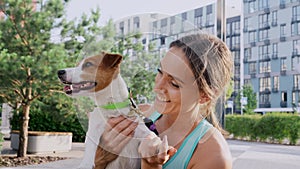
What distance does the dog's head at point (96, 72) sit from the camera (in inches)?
19.0

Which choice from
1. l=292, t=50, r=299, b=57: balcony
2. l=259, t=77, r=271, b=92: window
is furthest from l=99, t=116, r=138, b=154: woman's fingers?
l=259, t=77, r=271, b=92: window

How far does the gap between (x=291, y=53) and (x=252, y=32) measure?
3221 mm

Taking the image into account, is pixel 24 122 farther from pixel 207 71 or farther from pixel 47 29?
pixel 207 71

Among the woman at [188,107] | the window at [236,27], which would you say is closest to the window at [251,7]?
the window at [236,27]

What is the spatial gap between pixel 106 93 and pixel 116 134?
0.05 m

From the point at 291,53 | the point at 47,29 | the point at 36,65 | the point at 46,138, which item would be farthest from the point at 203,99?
the point at 291,53

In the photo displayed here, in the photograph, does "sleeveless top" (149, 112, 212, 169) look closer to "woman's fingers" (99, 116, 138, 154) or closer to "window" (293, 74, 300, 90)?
"woman's fingers" (99, 116, 138, 154)

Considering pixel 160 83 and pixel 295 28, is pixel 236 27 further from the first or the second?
pixel 160 83

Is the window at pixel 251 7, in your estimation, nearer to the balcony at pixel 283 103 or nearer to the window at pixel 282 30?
the window at pixel 282 30

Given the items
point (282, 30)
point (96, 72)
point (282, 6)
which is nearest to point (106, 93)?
point (96, 72)

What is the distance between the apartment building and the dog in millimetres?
24837

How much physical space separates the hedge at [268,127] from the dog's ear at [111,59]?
9.54m

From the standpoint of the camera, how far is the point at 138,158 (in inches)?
19.5

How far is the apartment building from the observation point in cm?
2492
